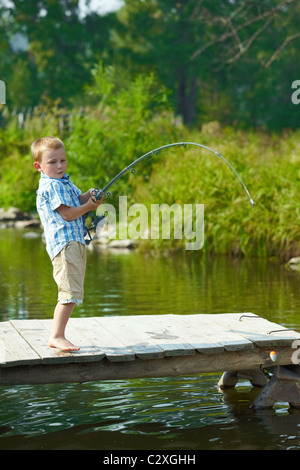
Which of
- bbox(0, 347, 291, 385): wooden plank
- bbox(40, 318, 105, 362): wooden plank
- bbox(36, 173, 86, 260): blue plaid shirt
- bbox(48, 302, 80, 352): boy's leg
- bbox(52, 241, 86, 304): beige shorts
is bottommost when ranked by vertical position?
bbox(0, 347, 291, 385): wooden plank

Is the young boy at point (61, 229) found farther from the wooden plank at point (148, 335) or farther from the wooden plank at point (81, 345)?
the wooden plank at point (148, 335)

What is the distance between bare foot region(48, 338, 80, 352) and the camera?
5148 millimetres

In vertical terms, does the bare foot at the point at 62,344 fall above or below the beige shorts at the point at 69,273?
below

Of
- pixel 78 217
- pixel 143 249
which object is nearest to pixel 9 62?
pixel 143 249

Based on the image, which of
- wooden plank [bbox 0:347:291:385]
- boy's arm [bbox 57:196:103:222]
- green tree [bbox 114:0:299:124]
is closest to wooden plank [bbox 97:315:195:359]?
wooden plank [bbox 0:347:291:385]

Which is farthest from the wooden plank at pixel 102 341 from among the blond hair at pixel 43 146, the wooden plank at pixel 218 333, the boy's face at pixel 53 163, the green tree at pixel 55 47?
the green tree at pixel 55 47

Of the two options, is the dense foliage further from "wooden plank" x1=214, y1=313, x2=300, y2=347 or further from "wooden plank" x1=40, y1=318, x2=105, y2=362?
"wooden plank" x1=40, y1=318, x2=105, y2=362

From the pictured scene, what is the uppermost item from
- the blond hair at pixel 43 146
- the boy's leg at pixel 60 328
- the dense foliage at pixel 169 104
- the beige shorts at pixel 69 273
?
the dense foliage at pixel 169 104

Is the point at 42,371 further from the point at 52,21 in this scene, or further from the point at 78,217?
the point at 52,21

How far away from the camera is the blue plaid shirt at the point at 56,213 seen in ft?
17.2

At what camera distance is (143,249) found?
15.8 metres

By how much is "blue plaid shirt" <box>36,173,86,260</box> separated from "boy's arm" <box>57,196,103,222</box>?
0.11 ft

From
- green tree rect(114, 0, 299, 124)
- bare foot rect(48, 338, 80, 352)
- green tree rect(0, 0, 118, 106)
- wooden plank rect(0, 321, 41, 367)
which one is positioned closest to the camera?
wooden plank rect(0, 321, 41, 367)

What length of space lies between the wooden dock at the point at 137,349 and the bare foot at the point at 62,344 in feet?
0.14
